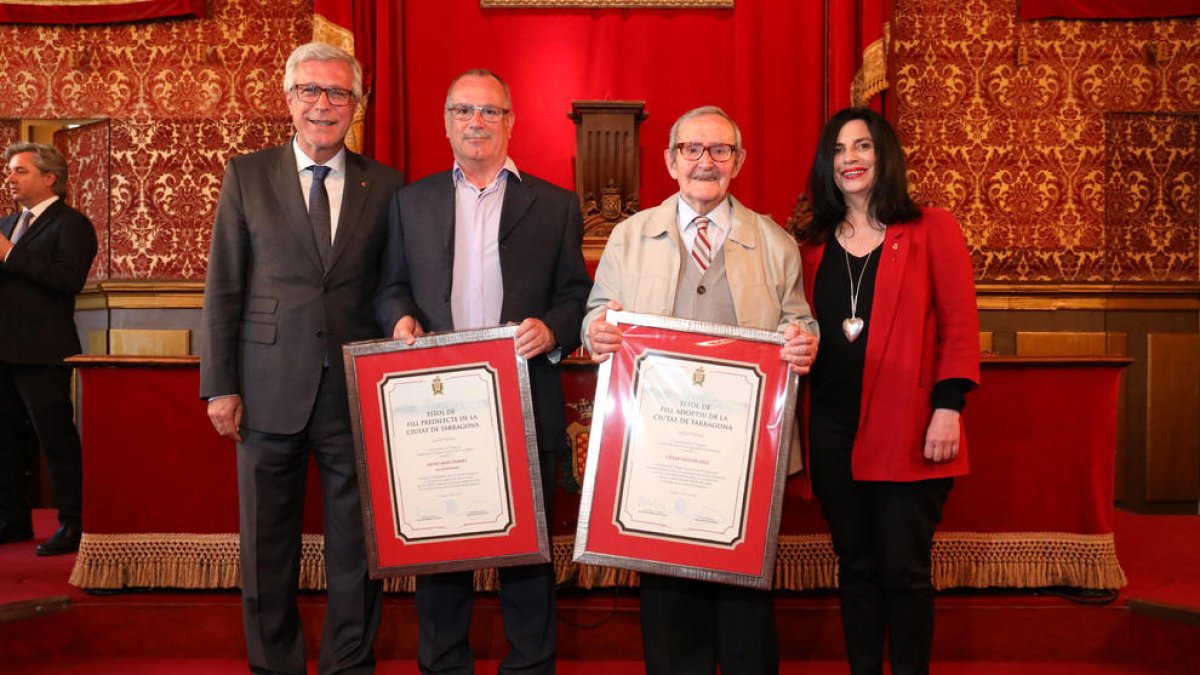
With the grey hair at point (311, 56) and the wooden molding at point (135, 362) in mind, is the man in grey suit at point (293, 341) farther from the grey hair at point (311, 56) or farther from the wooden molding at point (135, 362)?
the wooden molding at point (135, 362)

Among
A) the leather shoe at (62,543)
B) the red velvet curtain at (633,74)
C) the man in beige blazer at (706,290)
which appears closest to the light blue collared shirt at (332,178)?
the man in beige blazer at (706,290)

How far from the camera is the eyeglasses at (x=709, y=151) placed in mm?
2316

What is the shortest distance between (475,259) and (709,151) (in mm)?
666

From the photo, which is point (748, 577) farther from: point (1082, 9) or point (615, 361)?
point (1082, 9)

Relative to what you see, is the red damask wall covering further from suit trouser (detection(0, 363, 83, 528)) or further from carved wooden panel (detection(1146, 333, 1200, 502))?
suit trouser (detection(0, 363, 83, 528))

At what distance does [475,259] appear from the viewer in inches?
99.7

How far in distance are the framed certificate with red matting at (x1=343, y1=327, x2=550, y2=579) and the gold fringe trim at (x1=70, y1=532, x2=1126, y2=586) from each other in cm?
80

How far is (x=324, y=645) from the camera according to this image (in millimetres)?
2590

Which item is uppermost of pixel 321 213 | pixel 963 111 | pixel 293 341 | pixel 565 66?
pixel 565 66

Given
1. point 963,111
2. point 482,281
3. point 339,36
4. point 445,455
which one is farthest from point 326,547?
point 963,111

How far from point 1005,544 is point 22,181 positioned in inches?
173

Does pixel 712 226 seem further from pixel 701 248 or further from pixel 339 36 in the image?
pixel 339 36

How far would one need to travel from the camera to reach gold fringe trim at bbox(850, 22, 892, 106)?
5.39 meters

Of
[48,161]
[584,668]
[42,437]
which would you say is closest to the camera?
[584,668]
